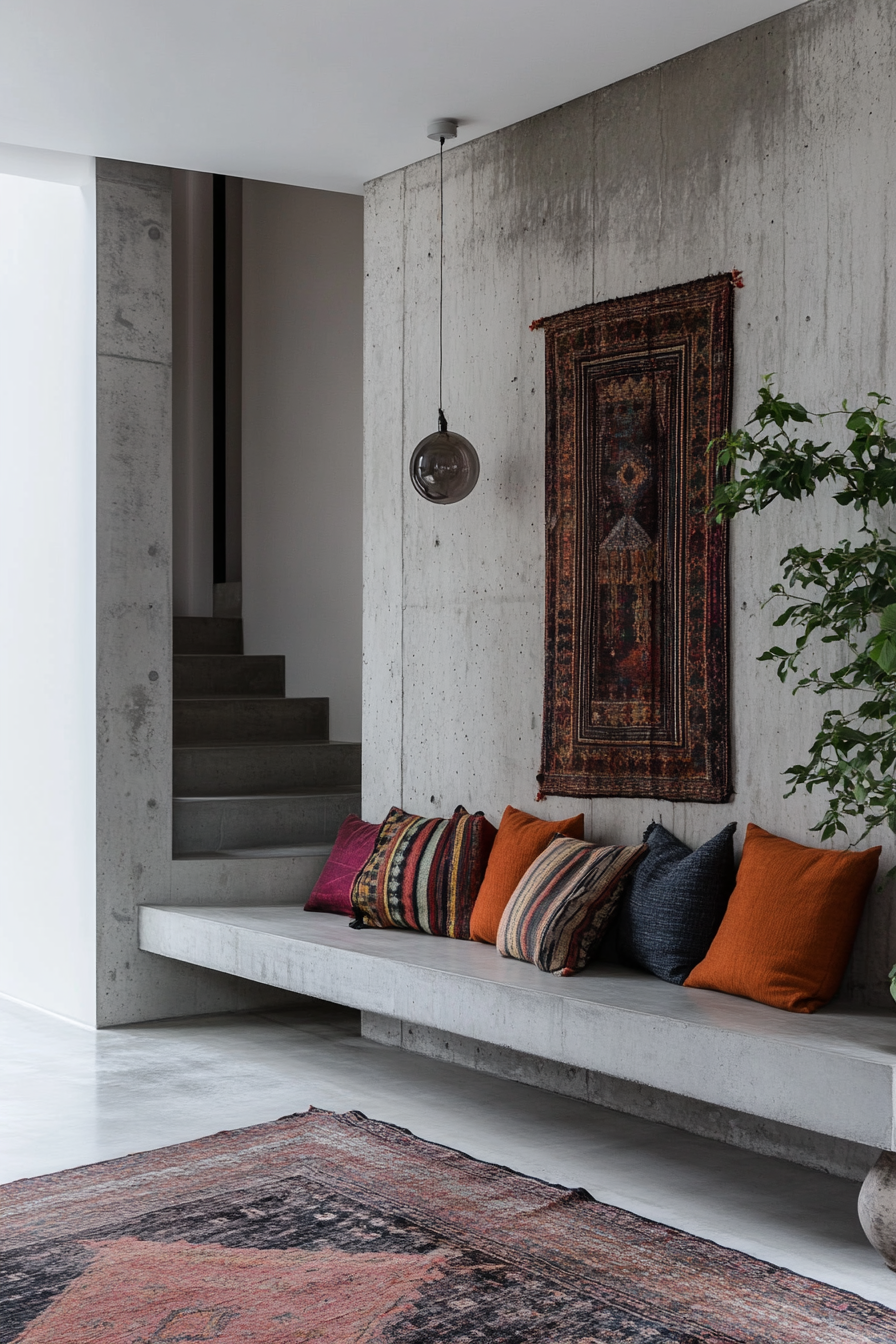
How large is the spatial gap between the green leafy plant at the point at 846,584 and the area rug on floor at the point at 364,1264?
3.60 feet

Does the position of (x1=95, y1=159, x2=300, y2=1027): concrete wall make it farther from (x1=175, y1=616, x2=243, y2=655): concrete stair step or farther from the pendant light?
(x1=175, y1=616, x2=243, y2=655): concrete stair step

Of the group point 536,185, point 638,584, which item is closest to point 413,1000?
point 638,584

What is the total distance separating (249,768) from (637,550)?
8.84 ft

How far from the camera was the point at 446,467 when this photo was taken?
5.05 metres

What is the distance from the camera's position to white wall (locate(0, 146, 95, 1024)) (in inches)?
227

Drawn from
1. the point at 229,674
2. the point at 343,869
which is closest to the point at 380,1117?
the point at 343,869

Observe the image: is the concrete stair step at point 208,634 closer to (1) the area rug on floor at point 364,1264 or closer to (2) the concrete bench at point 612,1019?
(2) the concrete bench at point 612,1019

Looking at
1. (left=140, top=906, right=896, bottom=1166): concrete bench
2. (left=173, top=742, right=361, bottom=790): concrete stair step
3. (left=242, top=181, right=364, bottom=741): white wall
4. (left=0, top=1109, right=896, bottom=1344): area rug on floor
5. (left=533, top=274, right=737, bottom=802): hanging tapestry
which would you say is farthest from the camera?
(left=242, top=181, right=364, bottom=741): white wall

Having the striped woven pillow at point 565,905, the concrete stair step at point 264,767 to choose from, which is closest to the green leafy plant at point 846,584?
the striped woven pillow at point 565,905

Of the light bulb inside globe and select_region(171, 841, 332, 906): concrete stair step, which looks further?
select_region(171, 841, 332, 906): concrete stair step

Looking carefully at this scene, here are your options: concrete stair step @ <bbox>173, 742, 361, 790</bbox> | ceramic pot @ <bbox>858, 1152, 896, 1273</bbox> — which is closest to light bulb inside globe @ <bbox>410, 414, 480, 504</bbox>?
concrete stair step @ <bbox>173, 742, 361, 790</bbox>

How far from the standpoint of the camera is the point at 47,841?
19.6ft

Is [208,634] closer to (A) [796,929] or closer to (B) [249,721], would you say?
(B) [249,721]

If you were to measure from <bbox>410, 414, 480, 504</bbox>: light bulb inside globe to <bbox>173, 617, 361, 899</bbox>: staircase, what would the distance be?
174cm
